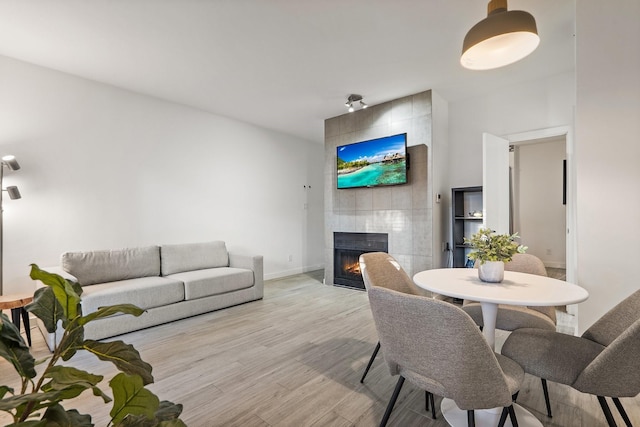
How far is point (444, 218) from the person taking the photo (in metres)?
4.23

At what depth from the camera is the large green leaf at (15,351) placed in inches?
25.5

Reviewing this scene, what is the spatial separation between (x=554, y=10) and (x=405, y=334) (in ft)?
9.46

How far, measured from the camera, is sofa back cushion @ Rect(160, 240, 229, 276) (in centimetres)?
381

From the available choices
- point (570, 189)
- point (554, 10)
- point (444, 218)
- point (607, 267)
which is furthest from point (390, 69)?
point (607, 267)

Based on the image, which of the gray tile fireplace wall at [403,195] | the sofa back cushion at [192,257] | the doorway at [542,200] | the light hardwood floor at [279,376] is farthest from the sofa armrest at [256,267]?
the doorway at [542,200]

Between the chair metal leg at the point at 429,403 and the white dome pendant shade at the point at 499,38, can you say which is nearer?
the white dome pendant shade at the point at 499,38

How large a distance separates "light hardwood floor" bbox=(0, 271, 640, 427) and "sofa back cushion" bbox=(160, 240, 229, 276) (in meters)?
0.80

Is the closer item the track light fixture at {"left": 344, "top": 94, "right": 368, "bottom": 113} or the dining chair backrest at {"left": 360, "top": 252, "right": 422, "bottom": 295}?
the dining chair backrest at {"left": 360, "top": 252, "right": 422, "bottom": 295}

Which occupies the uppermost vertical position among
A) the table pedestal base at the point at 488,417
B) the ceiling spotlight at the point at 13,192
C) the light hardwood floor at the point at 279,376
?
the ceiling spotlight at the point at 13,192

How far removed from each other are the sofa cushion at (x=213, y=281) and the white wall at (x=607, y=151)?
3.40 m

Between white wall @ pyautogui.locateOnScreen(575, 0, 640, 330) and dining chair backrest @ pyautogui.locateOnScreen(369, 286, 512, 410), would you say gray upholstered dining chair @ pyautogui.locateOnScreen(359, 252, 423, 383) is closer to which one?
dining chair backrest @ pyautogui.locateOnScreen(369, 286, 512, 410)

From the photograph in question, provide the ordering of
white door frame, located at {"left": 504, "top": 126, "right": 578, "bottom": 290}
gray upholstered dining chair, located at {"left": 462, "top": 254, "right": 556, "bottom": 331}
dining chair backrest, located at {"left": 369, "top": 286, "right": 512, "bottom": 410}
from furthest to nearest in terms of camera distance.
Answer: white door frame, located at {"left": 504, "top": 126, "right": 578, "bottom": 290} → gray upholstered dining chair, located at {"left": 462, "top": 254, "right": 556, "bottom": 331} → dining chair backrest, located at {"left": 369, "top": 286, "right": 512, "bottom": 410}

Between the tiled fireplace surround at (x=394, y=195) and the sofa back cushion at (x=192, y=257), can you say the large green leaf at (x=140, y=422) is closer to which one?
the sofa back cushion at (x=192, y=257)

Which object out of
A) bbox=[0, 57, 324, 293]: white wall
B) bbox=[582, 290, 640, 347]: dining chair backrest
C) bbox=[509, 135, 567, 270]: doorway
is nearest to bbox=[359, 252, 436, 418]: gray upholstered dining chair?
bbox=[582, 290, 640, 347]: dining chair backrest
